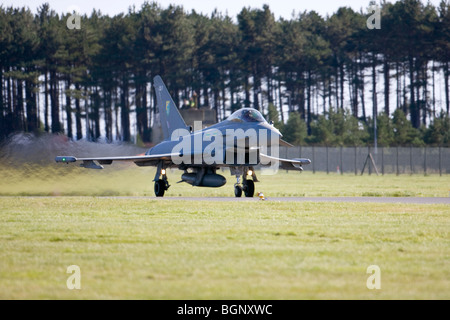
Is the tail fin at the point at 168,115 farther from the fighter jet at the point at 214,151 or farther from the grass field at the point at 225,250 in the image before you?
the grass field at the point at 225,250

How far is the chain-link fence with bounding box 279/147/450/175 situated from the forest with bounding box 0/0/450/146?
9951mm

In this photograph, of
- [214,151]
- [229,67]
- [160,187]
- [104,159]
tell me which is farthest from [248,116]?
[229,67]

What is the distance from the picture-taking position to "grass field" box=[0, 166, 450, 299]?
28.9ft

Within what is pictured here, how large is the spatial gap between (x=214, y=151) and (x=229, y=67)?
205 ft

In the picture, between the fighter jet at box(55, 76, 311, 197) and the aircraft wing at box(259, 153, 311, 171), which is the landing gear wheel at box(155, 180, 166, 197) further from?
the aircraft wing at box(259, 153, 311, 171)

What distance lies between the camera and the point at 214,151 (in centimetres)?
2555

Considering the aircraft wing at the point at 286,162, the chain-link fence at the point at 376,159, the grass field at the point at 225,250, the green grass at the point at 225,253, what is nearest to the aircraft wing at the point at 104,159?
the aircraft wing at the point at 286,162

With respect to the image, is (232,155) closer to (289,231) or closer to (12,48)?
(289,231)

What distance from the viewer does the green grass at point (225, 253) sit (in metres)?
8.77

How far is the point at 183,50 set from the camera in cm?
7938

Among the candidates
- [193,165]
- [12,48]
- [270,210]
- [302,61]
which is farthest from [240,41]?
[270,210]

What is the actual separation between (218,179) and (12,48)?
53374mm

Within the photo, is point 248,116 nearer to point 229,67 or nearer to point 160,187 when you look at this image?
point 160,187

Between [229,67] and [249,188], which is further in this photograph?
[229,67]
